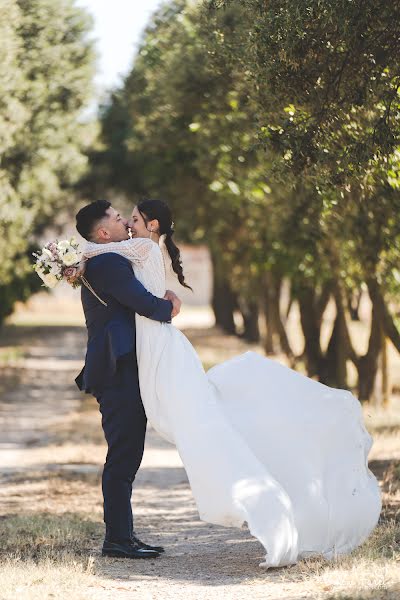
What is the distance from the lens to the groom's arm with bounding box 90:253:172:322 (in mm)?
6832

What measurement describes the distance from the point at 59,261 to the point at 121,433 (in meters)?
1.21

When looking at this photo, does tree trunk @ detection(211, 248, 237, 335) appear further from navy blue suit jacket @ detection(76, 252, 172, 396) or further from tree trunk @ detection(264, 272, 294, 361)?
navy blue suit jacket @ detection(76, 252, 172, 396)

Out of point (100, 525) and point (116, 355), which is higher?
point (116, 355)

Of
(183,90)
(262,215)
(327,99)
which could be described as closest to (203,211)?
(262,215)

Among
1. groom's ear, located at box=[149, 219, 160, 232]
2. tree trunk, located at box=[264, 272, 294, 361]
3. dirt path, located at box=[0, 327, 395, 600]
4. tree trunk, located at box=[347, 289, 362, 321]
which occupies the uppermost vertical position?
groom's ear, located at box=[149, 219, 160, 232]

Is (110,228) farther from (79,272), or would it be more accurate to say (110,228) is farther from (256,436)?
(256,436)

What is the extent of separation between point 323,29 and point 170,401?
3.50 meters

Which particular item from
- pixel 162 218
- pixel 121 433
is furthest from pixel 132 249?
pixel 121 433

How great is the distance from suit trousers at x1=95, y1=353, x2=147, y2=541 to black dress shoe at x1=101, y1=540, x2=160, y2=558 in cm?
13

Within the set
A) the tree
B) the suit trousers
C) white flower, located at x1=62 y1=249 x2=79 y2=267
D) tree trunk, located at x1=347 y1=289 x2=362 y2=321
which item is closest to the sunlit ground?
the suit trousers

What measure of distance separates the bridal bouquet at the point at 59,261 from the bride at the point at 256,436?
0.17 m

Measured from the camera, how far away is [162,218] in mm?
7199

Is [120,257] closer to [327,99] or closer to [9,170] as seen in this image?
[327,99]

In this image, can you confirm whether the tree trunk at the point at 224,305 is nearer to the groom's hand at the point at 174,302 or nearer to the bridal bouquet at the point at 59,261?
the groom's hand at the point at 174,302
